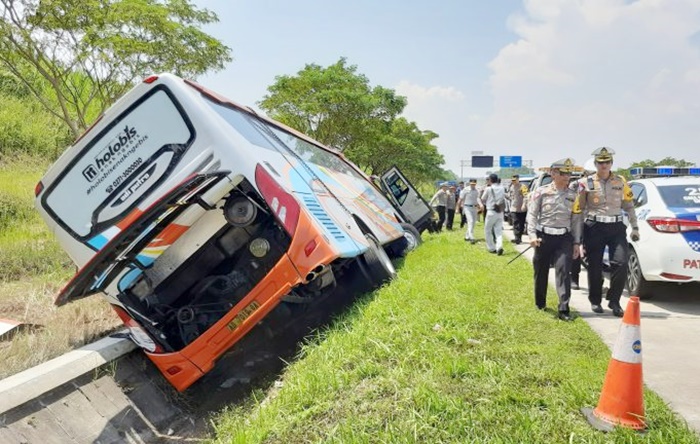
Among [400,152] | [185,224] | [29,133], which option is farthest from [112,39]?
[400,152]

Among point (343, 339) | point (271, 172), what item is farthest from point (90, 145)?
point (343, 339)

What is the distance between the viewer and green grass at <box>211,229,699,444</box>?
2.56m

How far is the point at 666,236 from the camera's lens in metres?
5.46

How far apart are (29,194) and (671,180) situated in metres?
13.8

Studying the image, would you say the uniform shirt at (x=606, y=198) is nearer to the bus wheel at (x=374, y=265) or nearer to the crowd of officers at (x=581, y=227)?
the crowd of officers at (x=581, y=227)

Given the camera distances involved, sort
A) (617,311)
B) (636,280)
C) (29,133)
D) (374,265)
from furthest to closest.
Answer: (29,133) → (636,280) → (374,265) → (617,311)

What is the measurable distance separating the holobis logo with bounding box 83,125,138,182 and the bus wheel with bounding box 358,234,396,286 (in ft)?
8.45

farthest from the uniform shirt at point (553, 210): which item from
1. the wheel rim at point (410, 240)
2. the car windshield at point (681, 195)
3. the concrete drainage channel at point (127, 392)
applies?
the wheel rim at point (410, 240)

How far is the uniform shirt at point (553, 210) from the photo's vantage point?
511cm

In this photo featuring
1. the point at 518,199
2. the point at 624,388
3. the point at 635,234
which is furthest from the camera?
the point at 518,199

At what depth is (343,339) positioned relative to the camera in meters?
4.04

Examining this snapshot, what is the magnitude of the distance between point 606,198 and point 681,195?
115 cm

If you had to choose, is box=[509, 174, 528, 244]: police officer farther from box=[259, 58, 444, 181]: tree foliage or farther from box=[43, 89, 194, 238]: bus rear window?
box=[259, 58, 444, 181]: tree foliage

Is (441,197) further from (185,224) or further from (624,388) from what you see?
(624,388)
